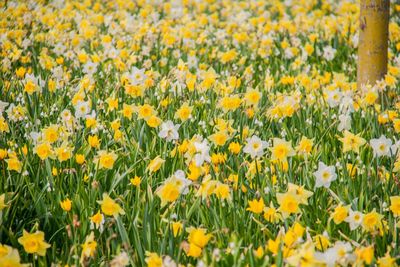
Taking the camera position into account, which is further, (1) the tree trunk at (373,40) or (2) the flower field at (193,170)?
(1) the tree trunk at (373,40)

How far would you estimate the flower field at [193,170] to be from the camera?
1976mm

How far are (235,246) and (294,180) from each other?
81 cm

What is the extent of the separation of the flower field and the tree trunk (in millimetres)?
148

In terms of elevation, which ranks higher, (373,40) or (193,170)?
(373,40)

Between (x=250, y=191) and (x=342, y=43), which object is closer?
(x=250, y=191)

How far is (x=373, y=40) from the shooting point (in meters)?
4.06

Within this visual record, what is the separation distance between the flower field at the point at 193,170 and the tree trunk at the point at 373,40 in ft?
0.49

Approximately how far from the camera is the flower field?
6.48 ft

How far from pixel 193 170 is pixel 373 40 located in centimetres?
230

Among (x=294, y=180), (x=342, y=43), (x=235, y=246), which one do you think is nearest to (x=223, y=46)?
(x=342, y=43)

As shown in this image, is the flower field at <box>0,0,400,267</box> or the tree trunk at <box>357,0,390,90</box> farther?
the tree trunk at <box>357,0,390,90</box>

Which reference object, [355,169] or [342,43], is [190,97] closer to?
[355,169]

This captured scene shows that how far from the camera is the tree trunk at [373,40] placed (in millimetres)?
3990

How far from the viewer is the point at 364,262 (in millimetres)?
1804
